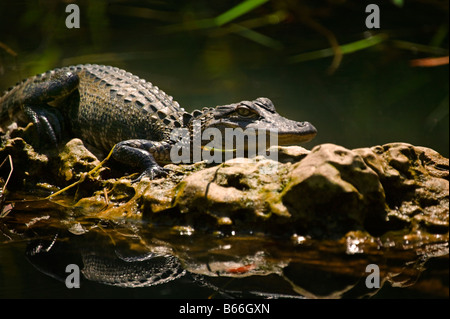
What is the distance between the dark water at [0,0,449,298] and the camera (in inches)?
116

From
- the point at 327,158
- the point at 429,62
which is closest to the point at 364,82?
the point at 429,62

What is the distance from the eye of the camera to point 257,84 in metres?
8.65

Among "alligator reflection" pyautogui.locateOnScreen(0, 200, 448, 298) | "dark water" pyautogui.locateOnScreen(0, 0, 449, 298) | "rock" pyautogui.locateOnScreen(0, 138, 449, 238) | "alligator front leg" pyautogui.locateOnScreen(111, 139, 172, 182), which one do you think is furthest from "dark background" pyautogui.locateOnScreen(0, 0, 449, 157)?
"alligator reflection" pyautogui.locateOnScreen(0, 200, 448, 298)

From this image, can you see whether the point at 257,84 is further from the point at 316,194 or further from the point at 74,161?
the point at 316,194

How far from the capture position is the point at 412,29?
10.2 metres

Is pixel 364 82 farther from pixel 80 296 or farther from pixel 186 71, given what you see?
pixel 80 296

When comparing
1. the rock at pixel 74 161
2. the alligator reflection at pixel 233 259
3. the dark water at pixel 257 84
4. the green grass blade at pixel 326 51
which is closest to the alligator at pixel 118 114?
the rock at pixel 74 161

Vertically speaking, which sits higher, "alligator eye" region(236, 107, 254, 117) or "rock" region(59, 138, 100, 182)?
"alligator eye" region(236, 107, 254, 117)

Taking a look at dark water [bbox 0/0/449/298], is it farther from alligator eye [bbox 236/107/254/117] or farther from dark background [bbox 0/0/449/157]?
alligator eye [bbox 236/107/254/117]

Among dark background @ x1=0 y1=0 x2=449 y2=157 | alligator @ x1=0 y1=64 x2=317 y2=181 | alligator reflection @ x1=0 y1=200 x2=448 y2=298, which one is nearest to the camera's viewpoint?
alligator reflection @ x1=0 y1=200 x2=448 y2=298

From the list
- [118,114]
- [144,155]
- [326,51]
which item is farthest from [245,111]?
[326,51]

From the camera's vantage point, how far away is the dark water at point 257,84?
2941 mm

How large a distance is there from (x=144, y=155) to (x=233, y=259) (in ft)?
5.29
